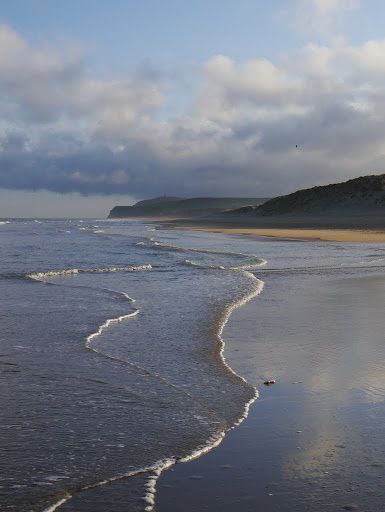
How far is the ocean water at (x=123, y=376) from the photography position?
424 cm

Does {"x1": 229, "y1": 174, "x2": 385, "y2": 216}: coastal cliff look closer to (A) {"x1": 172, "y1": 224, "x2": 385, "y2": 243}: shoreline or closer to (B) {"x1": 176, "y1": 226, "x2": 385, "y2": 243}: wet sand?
(A) {"x1": 172, "y1": 224, "x2": 385, "y2": 243}: shoreline

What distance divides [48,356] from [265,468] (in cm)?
412

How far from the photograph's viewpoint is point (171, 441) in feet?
16.0

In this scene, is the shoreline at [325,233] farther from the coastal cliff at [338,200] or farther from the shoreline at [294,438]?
the coastal cliff at [338,200]

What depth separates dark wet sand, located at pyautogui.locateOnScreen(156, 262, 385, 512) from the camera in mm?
3828

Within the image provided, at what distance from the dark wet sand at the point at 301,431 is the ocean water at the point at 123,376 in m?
0.08

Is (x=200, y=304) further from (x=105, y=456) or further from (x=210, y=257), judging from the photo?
(x=210, y=257)

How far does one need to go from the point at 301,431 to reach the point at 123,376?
248 cm

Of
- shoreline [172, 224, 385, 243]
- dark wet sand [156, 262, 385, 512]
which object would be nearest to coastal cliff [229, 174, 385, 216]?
shoreline [172, 224, 385, 243]

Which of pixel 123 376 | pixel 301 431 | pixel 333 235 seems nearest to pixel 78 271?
pixel 123 376

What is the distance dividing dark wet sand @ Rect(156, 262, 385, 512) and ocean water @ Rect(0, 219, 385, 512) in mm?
83

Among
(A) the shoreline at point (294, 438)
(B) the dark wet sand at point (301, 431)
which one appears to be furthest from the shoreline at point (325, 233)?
(A) the shoreline at point (294, 438)

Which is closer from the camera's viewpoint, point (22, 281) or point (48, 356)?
point (48, 356)

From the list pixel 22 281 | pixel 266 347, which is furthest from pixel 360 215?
pixel 266 347
